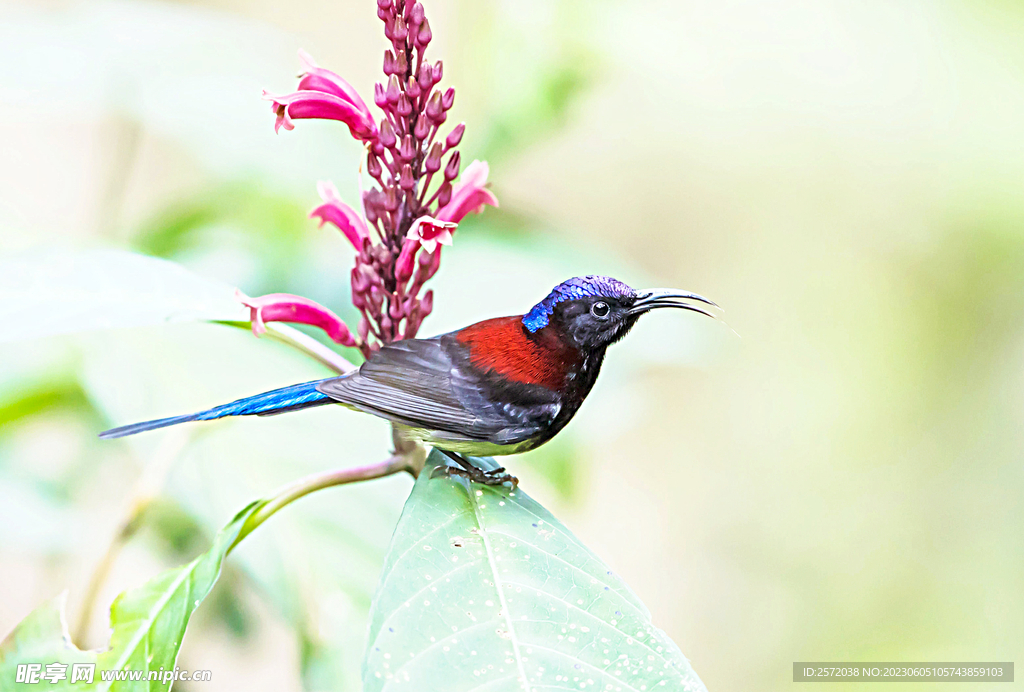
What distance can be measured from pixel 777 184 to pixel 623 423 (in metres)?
2.68

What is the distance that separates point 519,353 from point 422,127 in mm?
393

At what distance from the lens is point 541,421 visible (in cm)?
120

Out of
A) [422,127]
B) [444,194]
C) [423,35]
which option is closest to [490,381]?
[444,194]

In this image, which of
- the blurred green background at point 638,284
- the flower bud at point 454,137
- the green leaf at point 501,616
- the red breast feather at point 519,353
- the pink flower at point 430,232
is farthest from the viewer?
the blurred green background at point 638,284

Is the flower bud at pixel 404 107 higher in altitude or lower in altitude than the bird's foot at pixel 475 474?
higher

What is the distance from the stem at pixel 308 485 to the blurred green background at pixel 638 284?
422 mm

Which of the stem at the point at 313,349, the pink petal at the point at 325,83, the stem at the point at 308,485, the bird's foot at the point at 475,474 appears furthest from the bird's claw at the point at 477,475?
the pink petal at the point at 325,83

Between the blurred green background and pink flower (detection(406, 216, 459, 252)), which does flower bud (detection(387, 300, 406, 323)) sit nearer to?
pink flower (detection(406, 216, 459, 252))

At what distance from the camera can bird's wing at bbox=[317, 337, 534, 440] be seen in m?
1.13

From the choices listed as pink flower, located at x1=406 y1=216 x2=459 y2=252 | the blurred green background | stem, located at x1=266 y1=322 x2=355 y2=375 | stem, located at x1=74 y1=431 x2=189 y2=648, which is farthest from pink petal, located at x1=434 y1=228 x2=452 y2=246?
stem, located at x1=74 y1=431 x2=189 y2=648

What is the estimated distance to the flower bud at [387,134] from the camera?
1.09 meters

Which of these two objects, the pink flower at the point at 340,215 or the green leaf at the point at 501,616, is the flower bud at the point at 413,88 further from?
the green leaf at the point at 501,616

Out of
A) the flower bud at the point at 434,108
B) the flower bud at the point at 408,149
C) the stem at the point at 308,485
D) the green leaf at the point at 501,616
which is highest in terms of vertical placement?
the flower bud at the point at 434,108

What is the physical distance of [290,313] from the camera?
47.4 inches
